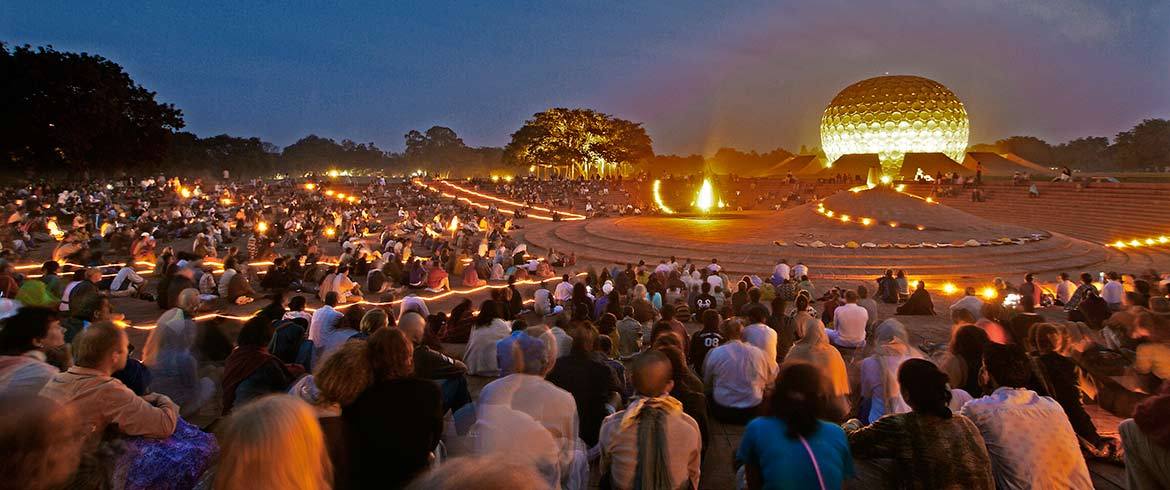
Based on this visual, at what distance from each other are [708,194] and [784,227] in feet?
35.9

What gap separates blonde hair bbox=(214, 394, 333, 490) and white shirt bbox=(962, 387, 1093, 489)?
350cm

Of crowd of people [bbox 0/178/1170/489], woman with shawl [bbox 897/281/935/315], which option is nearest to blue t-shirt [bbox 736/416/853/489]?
crowd of people [bbox 0/178/1170/489]

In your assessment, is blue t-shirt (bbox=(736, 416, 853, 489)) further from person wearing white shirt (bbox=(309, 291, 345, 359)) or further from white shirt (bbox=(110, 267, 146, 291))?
white shirt (bbox=(110, 267, 146, 291))

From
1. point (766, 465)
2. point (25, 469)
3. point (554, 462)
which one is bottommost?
point (554, 462)

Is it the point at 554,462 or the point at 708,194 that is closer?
the point at 554,462

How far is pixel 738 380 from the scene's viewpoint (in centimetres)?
529

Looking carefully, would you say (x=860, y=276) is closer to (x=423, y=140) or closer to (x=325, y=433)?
(x=325, y=433)

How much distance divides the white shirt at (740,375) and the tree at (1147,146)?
7577 centimetres

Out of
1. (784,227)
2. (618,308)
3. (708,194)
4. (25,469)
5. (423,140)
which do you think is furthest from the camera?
(423,140)

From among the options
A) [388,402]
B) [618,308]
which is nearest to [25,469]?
[388,402]

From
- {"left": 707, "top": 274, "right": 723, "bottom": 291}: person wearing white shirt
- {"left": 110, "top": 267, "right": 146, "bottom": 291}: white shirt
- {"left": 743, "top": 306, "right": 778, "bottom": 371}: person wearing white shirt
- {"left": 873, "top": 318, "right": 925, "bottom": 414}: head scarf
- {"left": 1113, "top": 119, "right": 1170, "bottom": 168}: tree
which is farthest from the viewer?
{"left": 1113, "top": 119, "right": 1170, "bottom": 168}: tree

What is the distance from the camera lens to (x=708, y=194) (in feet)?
115

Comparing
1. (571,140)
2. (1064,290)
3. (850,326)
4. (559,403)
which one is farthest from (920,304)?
Answer: (571,140)

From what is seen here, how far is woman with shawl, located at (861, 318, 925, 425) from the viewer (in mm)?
4785
